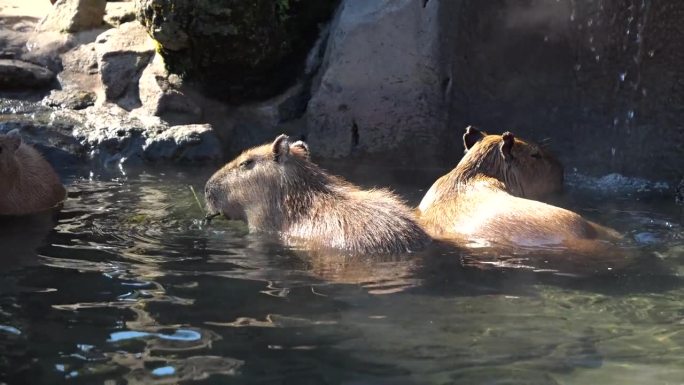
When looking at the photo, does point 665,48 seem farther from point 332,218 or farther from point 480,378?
point 480,378

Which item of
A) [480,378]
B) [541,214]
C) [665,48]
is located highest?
[665,48]

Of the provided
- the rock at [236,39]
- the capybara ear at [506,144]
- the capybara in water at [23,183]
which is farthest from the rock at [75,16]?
the capybara ear at [506,144]

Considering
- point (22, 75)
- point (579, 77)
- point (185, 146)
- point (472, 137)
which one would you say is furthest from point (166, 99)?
point (579, 77)

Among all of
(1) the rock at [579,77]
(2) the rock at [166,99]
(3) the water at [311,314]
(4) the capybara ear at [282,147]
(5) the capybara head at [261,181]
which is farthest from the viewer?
(2) the rock at [166,99]

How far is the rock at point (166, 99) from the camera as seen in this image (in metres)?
8.93

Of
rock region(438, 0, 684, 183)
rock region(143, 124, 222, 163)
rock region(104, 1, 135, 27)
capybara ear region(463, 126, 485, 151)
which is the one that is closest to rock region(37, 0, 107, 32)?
rock region(104, 1, 135, 27)

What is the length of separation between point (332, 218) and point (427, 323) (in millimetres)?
1838

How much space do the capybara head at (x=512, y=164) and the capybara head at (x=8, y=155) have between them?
3.23 metres

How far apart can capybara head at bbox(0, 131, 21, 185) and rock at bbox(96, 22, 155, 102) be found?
76.6 inches

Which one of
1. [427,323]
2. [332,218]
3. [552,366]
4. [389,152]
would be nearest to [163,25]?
[389,152]

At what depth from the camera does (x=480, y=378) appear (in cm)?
346

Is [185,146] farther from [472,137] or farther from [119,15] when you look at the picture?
[472,137]

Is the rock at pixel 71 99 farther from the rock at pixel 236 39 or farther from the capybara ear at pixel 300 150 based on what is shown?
the capybara ear at pixel 300 150

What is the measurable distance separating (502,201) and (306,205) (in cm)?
122
